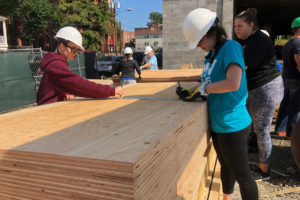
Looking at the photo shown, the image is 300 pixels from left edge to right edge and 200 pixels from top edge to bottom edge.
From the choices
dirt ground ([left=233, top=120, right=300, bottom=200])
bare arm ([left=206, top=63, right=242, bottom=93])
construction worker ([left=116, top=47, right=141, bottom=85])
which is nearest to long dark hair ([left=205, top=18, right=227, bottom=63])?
bare arm ([left=206, top=63, right=242, bottom=93])

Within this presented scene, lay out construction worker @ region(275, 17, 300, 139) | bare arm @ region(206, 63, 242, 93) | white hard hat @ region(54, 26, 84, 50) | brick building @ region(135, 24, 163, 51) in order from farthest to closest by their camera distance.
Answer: brick building @ region(135, 24, 163, 51) < construction worker @ region(275, 17, 300, 139) < white hard hat @ region(54, 26, 84, 50) < bare arm @ region(206, 63, 242, 93)

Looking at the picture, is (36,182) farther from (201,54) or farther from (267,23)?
(267,23)

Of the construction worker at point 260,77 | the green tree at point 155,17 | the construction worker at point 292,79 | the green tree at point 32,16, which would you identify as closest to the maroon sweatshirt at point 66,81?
the construction worker at point 260,77

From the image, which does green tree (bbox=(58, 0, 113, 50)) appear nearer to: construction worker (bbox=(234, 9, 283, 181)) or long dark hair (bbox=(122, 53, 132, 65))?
long dark hair (bbox=(122, 53, 132, 65))

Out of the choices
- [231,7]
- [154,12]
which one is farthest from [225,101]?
[154,12]

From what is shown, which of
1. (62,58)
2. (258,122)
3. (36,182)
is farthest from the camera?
(258,122)

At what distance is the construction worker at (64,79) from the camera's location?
6.86 ft

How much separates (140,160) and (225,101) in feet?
4.14

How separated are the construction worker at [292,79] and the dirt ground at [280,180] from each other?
1.47 feet

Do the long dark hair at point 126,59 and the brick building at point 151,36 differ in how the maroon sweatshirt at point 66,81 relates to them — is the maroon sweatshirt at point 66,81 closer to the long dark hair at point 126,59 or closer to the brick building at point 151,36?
the long dark hair at point 126,59

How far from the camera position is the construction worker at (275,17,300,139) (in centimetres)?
360

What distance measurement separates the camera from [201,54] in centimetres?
888

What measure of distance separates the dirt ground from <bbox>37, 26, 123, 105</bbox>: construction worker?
215cm

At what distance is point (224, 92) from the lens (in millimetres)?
1755
